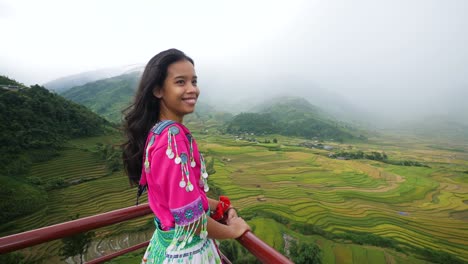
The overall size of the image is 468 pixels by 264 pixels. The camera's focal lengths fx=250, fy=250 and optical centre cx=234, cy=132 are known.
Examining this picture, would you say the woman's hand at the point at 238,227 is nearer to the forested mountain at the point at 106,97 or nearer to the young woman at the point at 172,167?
the young woman at the point at 172,167

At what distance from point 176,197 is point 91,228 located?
0.71 metres

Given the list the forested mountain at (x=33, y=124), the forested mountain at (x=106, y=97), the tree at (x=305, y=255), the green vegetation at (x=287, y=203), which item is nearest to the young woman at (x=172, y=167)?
the green vegetation at (x=287, y=203)

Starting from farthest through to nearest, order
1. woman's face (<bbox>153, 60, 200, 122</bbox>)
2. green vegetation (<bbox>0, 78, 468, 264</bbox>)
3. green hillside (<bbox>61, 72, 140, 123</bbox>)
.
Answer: green hillside (<bbox>61, 72, 140, 123</bbox>) < green vegetation (<bbox>0, 78, 468, 264</bbox>) < woman's face (<bbox>153, 60, 200, 122</bbox>)

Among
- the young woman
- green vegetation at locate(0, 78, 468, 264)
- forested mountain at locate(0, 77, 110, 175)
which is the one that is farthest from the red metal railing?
forested mountain at locate(0, 77, 110, 175)

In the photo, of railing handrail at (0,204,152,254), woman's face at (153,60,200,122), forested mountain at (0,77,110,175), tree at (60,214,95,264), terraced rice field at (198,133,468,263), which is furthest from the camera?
forested mountain at (0,77,110,175)

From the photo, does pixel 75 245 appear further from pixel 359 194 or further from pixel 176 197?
pixel 359 194

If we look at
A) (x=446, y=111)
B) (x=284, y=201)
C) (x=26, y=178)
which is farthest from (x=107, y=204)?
(x=446, y=111)

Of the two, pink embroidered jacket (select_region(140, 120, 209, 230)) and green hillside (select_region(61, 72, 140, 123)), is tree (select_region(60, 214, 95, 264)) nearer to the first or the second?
pink embroidered jacket (select_region(140, 120, 209, 230))

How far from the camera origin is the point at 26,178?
20141 mm

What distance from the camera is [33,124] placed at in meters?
27.8

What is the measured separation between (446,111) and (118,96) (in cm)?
19554

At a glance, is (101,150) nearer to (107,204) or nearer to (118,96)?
(107,204)

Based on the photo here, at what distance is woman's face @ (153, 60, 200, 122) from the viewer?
4.24 feet

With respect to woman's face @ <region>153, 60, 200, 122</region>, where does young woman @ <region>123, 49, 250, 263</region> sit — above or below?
below
